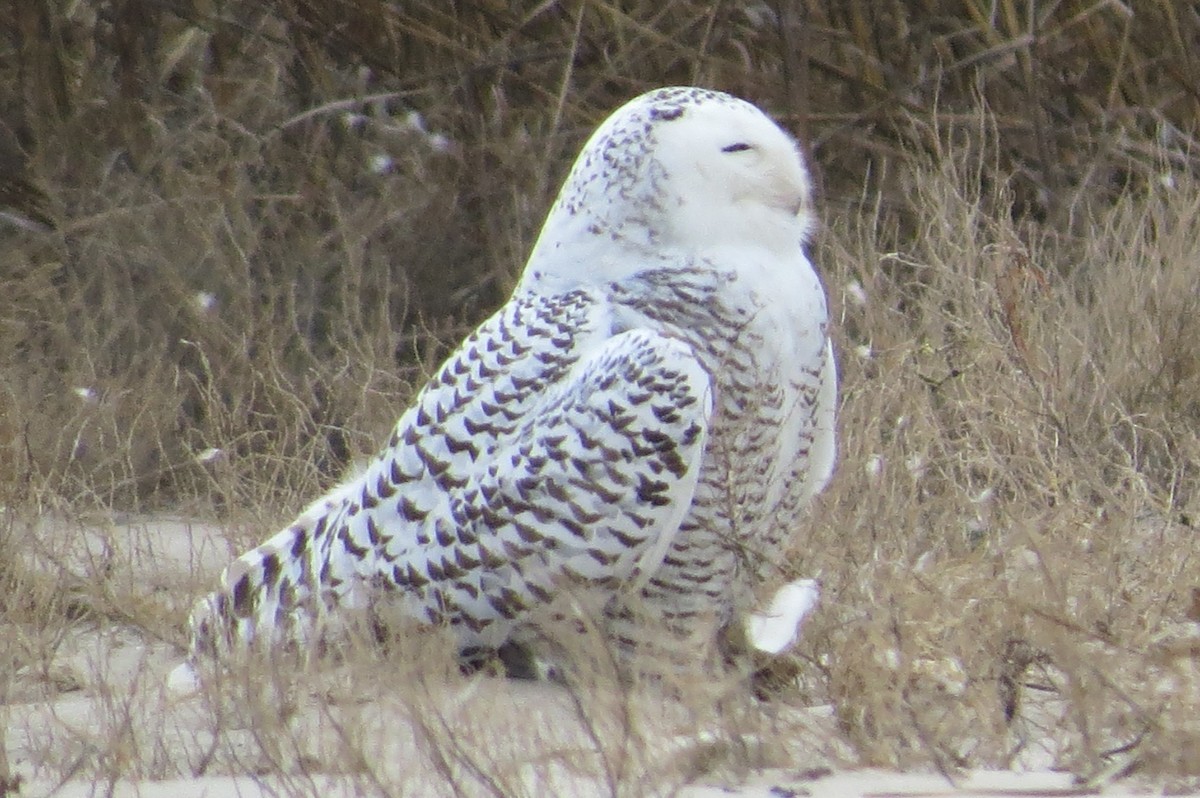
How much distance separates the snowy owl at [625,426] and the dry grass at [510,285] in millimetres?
281

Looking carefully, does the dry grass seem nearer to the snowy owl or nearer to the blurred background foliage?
the blurred background foliage

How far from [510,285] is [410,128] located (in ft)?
2.42

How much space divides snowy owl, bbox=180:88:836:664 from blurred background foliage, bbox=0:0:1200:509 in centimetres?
238

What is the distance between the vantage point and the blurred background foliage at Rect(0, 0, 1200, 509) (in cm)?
636

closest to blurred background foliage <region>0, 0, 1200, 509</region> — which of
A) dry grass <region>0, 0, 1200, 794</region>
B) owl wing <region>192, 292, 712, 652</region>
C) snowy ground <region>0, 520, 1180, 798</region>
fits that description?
dry grass <region>0, 0, 1200, 794</region>

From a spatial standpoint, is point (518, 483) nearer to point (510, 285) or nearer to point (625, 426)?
point (625, 426)

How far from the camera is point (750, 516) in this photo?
3.62 m

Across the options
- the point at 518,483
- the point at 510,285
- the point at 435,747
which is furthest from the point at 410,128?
the point at 435,747

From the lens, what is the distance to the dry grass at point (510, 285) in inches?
122

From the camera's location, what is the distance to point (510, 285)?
257 inches

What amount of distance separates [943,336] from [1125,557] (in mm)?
1489

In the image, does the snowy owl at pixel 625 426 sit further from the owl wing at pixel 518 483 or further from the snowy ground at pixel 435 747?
the snowy ground at pixel 435 747

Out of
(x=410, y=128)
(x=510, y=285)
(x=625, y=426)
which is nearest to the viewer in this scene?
(x=625, y=426)

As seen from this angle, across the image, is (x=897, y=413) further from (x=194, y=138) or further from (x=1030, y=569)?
(x=194, y=138)
